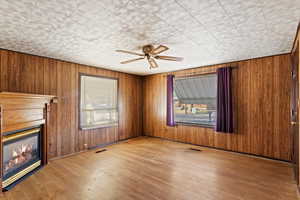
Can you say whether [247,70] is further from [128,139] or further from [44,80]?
[44,80]

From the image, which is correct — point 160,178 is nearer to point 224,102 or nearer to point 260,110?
point 224,102

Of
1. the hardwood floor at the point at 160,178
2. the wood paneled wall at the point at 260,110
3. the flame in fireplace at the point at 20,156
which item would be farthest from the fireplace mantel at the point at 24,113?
the wood paneled wall at the point at 260,110

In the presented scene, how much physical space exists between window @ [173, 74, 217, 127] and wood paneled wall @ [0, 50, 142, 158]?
2.09m

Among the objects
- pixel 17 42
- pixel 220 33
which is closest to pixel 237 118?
pixel 220 33

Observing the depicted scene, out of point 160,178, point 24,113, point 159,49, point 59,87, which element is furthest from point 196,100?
point 24,113

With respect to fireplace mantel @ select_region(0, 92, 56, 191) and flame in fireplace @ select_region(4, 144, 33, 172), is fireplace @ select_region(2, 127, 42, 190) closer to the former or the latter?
flame in fireplace @ select_region(4, 144, 33, 172)

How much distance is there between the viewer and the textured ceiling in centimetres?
179

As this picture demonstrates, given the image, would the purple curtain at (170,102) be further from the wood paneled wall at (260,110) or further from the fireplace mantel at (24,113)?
the fireplace mantel at (24,113)

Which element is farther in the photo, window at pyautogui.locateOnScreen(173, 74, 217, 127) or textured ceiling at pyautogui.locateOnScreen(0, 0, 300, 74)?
window at pyautogui.locateOnScreen(173, 74, 217, 127)

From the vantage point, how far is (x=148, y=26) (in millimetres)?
2262

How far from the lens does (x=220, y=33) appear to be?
8.28ft

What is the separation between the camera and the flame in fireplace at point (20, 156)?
269 centimetres

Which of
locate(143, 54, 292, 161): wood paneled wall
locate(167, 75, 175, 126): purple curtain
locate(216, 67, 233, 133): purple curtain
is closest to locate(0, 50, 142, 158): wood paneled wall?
locate(167, 75, 175, 126): purple curtain

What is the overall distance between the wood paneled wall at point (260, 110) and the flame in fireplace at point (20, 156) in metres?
4.42
